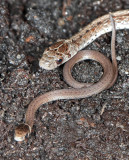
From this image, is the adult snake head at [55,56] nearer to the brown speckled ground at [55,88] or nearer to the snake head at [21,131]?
the brown speckled ground at [55,88]

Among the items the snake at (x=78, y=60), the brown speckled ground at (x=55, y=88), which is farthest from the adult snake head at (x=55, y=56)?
the brown speckled ground at (x=55, y=88)


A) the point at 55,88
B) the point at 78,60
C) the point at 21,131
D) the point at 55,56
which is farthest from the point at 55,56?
the point at 21,131

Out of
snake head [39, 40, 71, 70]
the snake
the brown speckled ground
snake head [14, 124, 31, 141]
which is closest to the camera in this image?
snake head [14, 124, 31, 141]

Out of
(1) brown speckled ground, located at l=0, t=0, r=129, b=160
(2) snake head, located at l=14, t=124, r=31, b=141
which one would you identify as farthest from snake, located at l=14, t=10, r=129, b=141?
(1) brown speckled ground, located at l=0, t=0, r=129, b=160

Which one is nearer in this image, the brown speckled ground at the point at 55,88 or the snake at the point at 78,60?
the brown speckled ground at the point at 55,88

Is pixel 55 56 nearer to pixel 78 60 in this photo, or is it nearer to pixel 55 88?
pixel 78 60

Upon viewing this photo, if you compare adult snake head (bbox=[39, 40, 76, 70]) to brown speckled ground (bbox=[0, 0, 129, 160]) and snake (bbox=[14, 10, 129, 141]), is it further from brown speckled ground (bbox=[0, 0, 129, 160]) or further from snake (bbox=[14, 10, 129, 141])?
brown speckled ground (bbox=[0, 0, 129, 160])

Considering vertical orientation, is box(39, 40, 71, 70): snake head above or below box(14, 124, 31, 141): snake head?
above
